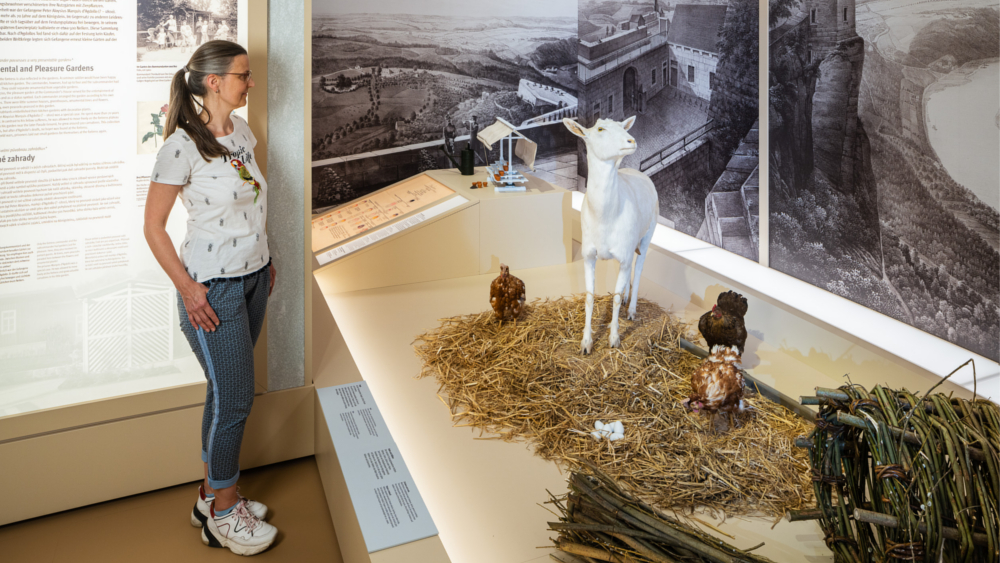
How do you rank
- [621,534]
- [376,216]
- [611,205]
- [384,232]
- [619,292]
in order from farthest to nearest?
[376,216], [384,232], [619,292], [611,205], [621,534]

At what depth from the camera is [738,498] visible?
105 inches

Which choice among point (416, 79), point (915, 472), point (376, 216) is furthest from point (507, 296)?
point (416, 79)

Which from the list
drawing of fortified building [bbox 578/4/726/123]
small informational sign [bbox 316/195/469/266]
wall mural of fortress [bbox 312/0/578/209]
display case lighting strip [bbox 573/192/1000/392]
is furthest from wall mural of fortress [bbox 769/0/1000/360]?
wall mural of fortress [bbox 312/0/578/209]

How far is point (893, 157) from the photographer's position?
14.0ft

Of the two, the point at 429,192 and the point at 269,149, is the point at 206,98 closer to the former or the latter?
the point at 269,149

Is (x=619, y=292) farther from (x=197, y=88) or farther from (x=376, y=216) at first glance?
(x=376, y=216)

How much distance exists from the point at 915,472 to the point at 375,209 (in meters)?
4.77

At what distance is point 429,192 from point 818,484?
432cm

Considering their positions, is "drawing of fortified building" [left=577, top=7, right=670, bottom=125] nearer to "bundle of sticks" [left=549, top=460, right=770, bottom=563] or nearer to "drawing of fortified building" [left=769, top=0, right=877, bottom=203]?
"drawing of fortified building" [left=769, top=0, right=877, bottom=203]

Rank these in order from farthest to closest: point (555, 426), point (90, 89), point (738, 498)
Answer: point (555, 426)
point (90, 89)
point (738, 498)

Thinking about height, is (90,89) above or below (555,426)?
above

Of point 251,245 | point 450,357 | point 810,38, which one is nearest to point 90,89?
point 251,245

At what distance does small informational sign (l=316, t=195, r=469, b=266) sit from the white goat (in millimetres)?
1664

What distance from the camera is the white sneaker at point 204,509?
3115 mm
